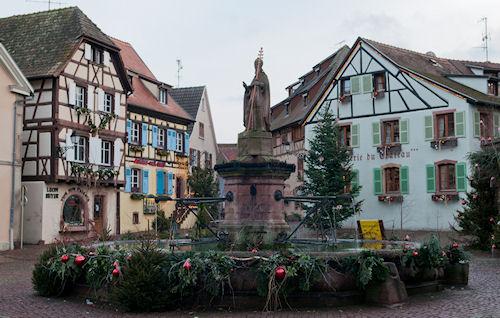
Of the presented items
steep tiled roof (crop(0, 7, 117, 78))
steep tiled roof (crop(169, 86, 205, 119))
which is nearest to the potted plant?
steep tiled roof (crop(0, 7, 117, 78))

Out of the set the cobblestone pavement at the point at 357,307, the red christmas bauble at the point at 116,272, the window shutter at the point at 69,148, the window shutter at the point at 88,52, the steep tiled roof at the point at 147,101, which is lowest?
the cobblestone pavement at the point at 357,307

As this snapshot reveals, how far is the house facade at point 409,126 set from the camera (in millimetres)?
31562

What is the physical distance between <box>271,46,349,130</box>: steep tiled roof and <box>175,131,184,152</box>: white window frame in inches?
291

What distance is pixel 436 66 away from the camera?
3756cm

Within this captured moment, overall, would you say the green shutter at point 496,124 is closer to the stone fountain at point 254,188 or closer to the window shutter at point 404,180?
the window shutter at point 404,180

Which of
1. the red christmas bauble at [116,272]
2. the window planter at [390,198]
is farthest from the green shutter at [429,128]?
the red christmas bauble at [116,272]

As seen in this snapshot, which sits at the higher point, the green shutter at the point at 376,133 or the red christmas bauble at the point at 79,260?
the green shutter at the point at 376,133

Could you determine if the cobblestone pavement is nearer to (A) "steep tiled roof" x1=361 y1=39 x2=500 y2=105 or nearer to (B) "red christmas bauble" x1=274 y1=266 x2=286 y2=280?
(B) "red christmas bauble" x1=274 y1=266 x2=286 y2=280

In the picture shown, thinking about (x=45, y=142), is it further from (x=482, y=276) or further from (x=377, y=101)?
(x=482, y=276)

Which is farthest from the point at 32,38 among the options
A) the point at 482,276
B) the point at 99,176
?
the point at 482,276

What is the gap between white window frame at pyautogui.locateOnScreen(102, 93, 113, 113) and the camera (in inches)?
1222

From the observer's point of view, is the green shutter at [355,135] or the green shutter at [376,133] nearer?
the green shutter at [376,133]

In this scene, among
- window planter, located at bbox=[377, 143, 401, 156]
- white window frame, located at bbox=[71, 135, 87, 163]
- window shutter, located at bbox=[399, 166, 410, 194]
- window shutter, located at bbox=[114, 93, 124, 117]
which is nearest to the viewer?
white window frame, located at bbox=[71, 135, 87, 163]

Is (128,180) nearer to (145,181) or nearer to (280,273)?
(145,181)
